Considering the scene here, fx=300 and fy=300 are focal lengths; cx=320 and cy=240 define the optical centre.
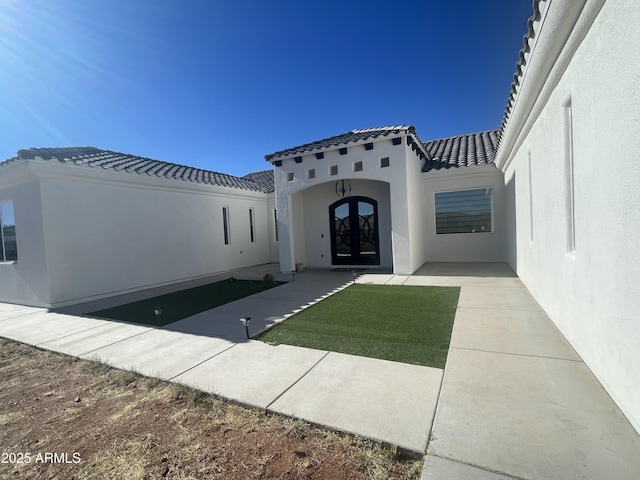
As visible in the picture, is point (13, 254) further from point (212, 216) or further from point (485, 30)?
point (485, 30)

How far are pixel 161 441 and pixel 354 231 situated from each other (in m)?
9.84

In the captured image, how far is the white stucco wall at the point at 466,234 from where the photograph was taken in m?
10.4

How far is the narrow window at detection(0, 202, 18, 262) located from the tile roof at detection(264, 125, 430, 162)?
24.1ft

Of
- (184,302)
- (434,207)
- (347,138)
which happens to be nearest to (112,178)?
(184,302)

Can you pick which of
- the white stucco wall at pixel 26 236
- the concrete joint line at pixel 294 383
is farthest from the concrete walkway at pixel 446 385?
the white stucco wall at pixel 26 236

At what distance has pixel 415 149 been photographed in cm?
1045

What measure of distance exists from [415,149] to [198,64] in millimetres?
7353

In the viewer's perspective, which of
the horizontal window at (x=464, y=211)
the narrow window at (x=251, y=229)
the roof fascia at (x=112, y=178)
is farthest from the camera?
the narrow window at (x=251, y=229)

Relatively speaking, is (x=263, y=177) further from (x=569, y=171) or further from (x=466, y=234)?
(x=569, y=171)

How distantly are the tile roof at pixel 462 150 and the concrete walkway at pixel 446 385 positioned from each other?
6809 mm

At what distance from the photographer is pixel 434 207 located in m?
11.4

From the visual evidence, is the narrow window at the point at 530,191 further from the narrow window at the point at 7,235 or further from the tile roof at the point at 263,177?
the tile roof at the point at 263,177

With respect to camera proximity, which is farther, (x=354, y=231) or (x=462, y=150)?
(x=462, y=150)

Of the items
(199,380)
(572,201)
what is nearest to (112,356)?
(199,380)
